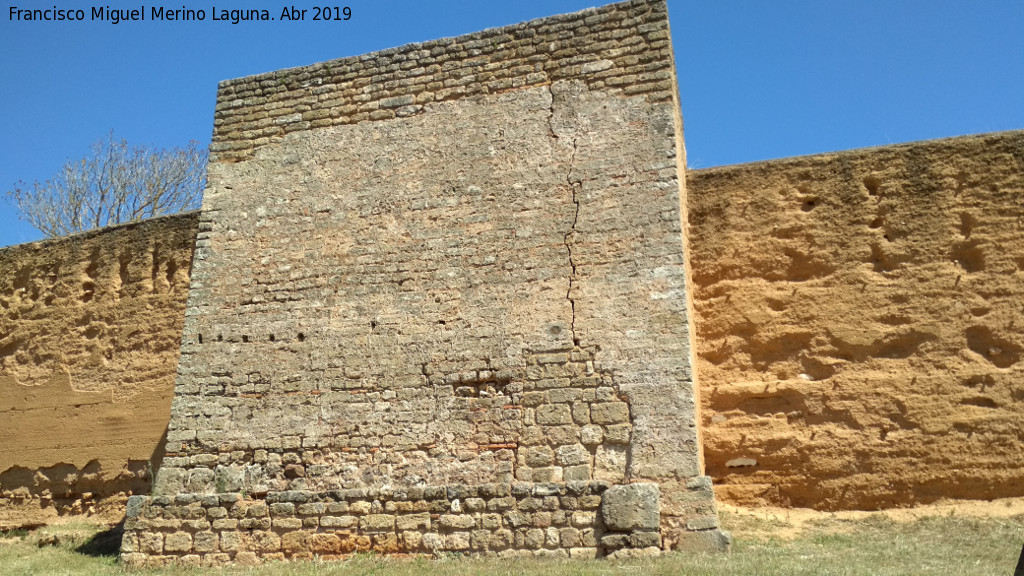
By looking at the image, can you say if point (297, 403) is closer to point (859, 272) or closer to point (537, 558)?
point (537, 558)

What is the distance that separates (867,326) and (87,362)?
7612 millimetres

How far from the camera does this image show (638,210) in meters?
6.49


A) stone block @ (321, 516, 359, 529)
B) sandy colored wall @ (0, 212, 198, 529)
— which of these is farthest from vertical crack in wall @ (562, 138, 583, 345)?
sandy colored wall @ (0, 212, 198, 529)

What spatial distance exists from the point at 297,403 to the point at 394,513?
120 cm

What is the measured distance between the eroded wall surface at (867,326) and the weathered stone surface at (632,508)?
1152mm

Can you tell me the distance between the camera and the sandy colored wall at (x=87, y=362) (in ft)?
28.7

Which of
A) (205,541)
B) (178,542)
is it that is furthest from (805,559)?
(178,542)

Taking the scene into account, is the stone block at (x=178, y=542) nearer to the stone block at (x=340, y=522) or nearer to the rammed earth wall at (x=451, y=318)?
the rammed earth wall at (x=451, y=318)

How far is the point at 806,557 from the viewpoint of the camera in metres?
5.41

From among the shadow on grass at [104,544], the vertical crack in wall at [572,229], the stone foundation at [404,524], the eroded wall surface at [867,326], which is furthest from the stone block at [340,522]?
the eroded wall surface at [867,326]

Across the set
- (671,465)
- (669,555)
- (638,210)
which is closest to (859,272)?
(638,210)

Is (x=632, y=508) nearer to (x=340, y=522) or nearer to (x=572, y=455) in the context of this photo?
(x=572, y=455)

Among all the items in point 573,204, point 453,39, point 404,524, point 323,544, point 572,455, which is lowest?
point 323,544

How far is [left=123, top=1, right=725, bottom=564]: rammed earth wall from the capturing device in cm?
608
